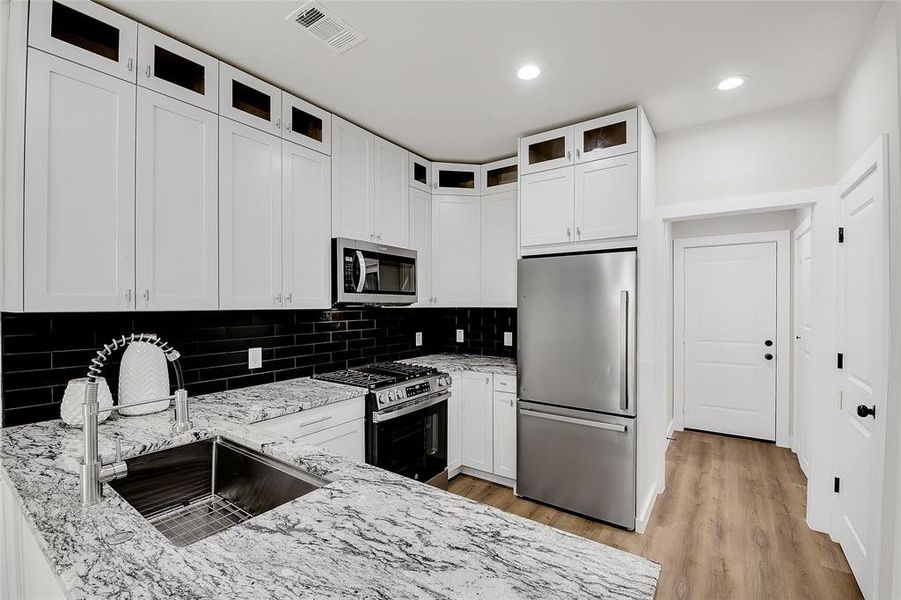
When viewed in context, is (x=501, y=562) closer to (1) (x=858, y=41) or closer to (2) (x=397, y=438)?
(2) (x=397, y=438)

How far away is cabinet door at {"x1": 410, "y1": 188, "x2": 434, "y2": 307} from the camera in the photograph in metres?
3.42

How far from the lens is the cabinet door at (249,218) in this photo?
7.01 feet

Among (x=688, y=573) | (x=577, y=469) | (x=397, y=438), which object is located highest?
(x=397, y=438)

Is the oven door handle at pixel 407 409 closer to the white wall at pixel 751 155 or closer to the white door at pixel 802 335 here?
the white wall at pixel 751 155

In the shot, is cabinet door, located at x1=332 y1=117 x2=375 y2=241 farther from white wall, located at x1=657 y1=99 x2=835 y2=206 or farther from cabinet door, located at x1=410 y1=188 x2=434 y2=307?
white wall, located at x1=657 y1=99 x2=835 y2=206

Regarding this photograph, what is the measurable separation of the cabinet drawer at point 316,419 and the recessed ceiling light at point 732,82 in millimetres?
2716

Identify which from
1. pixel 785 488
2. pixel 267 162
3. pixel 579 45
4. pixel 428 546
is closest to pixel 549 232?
pixel 579 45

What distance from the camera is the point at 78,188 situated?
64.7 inches

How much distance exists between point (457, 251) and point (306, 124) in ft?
5.18

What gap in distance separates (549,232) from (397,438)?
171 cm

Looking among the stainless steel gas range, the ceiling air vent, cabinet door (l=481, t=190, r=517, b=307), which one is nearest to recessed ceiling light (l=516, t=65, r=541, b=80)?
the ceiling air vent

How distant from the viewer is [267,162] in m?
2.33

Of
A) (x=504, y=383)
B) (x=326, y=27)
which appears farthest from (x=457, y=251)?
(x=326, y=27)

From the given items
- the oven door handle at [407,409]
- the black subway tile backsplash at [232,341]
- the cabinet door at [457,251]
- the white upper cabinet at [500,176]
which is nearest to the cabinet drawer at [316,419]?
the oven door handle at [407,409]
